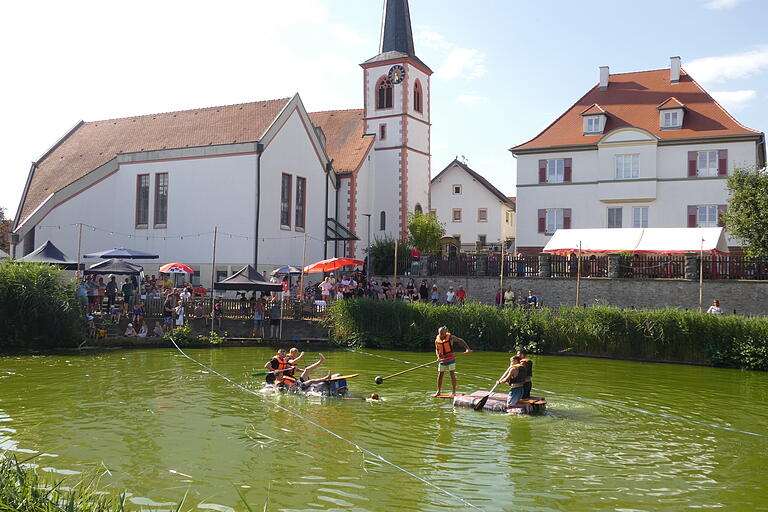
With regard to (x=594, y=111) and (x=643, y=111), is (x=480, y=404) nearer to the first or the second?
(x=594, y=111)

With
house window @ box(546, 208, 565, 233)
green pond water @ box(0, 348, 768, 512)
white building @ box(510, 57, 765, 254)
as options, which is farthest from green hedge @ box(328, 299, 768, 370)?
house window @ box(546, 208, 565, 233)

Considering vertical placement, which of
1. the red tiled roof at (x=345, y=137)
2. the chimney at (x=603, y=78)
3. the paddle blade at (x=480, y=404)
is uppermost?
the chimney at (x=603, y=78)

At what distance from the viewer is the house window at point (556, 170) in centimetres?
4919

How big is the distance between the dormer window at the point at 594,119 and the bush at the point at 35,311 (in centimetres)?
3385

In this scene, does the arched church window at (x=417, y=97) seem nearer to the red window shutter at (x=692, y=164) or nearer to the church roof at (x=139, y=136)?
the church roof at (x=139, y=136)

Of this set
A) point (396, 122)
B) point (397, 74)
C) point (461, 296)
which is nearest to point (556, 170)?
point (396, 122)

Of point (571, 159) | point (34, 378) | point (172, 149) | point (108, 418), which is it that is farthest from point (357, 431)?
point (571, 159)

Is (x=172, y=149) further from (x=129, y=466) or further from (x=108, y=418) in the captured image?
(x=129, y=466)

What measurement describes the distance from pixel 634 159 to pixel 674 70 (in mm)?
7859

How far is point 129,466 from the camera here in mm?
11977

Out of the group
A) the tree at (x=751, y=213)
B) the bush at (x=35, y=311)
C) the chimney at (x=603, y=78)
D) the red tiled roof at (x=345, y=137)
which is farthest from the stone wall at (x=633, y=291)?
the chimney at (x=603, y=78)

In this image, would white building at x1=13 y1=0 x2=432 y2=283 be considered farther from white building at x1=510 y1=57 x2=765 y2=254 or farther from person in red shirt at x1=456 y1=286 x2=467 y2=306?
white building at x1=510 y1=57 x2=765 y2=254

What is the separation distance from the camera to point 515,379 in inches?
671

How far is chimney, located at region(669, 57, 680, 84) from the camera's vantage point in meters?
49.5
